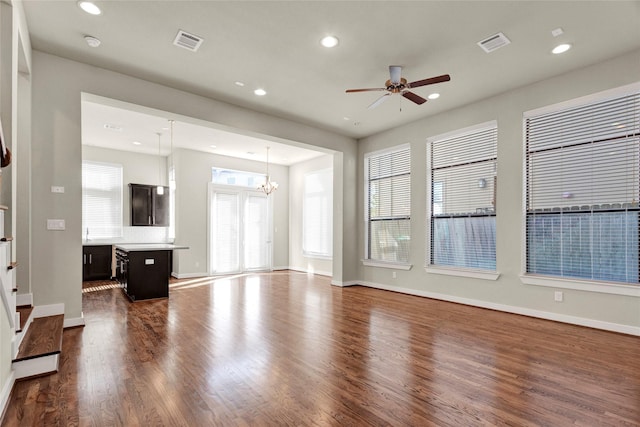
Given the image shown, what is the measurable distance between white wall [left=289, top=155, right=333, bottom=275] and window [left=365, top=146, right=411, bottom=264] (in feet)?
7.04

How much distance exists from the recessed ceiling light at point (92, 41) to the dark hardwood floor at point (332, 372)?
327cm

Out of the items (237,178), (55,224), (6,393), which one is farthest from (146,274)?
(237,178)

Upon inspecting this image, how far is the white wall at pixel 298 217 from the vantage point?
357 inches

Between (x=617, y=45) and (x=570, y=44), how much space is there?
575mm

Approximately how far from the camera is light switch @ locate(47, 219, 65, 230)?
382 cm

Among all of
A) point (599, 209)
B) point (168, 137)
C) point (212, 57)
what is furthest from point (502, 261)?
point (168, 137)

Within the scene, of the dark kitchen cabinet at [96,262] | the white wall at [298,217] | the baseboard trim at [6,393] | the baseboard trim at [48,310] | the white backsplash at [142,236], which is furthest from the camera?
the white wall at [298,217]

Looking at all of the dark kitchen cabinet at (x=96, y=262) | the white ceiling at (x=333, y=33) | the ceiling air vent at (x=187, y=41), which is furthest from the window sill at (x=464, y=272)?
the dark kitchen cabinet at (x=96, y=262)

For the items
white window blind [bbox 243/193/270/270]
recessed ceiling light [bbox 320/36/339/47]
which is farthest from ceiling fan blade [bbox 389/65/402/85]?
white window blind [bbox 243/193/270/270]

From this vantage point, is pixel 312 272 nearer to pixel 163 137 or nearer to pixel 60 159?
pixel 163 137

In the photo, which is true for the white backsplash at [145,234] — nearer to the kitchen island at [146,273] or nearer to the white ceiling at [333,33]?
the kitchen island at [146,273]

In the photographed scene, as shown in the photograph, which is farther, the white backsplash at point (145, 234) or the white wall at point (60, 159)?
the white backsplash at point (145, 234)

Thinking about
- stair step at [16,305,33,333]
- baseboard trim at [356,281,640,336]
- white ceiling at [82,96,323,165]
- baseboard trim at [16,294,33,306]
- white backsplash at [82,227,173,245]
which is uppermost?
white ceiling at [82,96,323,165]

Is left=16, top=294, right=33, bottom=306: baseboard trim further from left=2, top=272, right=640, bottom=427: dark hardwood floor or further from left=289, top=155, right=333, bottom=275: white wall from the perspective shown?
left=289, top=155, right=333, bottom=275: white wall
